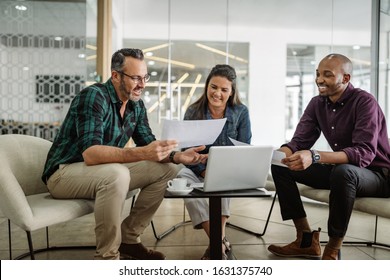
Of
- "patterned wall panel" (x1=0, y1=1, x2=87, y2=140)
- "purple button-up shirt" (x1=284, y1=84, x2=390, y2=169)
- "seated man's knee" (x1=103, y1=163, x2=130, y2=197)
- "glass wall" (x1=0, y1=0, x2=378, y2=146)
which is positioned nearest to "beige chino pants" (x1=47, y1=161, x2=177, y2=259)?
"seated man's knee" (x1=103, y1=163, x2=130, y2=197)

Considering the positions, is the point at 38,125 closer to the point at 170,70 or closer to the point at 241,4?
the point at 170,70

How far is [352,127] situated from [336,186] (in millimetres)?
470

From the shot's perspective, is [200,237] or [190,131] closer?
[190,131]

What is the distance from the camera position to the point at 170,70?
4820mm

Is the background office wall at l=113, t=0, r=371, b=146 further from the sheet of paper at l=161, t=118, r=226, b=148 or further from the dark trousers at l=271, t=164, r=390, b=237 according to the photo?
the sheet of paper at l=161, t=118, r=226, b=148

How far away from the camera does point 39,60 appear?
3691 mm

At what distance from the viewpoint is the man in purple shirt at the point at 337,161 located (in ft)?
5.71

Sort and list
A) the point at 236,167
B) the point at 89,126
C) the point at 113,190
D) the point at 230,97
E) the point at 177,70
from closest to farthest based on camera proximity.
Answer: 1. the point at 236,167
2. the point at 113,190
3. the point at 89,126
4. the point at 230,97
5. the point at 177,70

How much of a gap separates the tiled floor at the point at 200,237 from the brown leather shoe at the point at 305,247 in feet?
0.28

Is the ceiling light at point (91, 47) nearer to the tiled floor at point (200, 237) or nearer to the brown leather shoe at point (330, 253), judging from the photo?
the tiled floor at point (200, 237)

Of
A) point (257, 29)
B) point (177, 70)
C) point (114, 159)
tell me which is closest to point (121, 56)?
point (114, 159)

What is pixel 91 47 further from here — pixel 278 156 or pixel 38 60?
pixel 278 156

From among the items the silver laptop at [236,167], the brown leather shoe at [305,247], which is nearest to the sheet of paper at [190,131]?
the silver laptop at [236,167]
